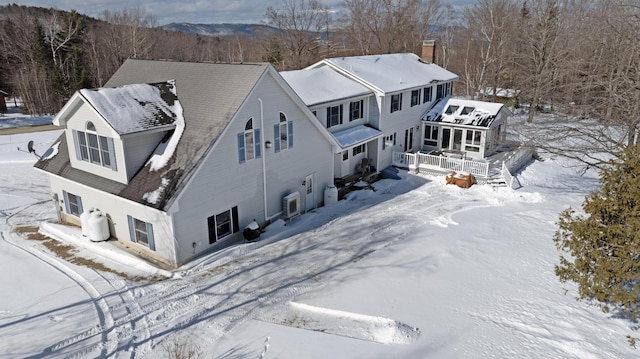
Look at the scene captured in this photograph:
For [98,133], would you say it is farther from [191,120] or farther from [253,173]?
[253,173]

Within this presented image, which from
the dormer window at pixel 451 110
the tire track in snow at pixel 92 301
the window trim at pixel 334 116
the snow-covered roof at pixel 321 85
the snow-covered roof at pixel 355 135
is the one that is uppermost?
the snow-covered roof at pixel 321 85

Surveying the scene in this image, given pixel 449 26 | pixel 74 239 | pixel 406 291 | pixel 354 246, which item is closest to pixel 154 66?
pixel 74 239

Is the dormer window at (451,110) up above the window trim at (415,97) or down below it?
below

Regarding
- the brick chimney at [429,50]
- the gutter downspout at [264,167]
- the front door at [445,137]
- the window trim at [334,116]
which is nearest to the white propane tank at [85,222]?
the gutter downspout at [264,167]

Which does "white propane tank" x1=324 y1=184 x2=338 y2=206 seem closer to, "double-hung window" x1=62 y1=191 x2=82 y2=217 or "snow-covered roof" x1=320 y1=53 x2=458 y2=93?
"snow-covered roof" x1=320 y1=53 x2=458 y2=93

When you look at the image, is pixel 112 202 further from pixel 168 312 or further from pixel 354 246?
pixel 354 246

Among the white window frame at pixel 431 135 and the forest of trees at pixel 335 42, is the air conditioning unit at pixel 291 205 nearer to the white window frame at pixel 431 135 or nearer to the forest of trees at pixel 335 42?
the white window frame at pixel 431 135

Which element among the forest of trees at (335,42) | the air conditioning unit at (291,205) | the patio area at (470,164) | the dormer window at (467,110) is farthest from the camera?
the forest of trees at (335,42)
